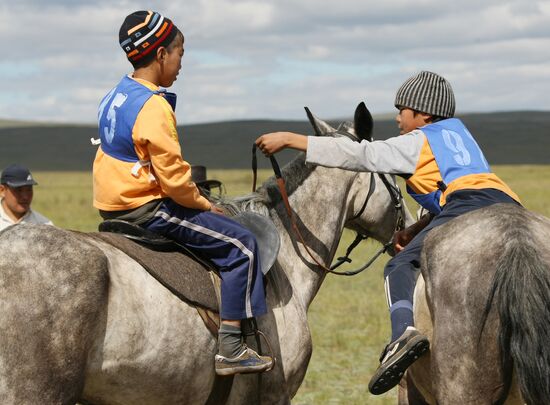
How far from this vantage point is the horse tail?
4414mm

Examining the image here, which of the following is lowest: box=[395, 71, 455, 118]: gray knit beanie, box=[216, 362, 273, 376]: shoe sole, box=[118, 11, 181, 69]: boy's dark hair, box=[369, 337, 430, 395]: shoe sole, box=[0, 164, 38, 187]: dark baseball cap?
box=[216, 362, 273, 376]: shoe sole

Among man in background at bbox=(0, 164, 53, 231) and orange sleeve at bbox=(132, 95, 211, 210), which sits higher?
orange sleeve at bbox=(132, 95, 211, 210)

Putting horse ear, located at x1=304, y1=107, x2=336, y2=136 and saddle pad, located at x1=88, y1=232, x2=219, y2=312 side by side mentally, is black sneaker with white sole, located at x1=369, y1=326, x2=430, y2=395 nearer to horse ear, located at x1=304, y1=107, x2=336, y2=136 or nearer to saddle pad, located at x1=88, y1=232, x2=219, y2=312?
saddle pad, located at x1=88, y1=232, x2=219, y2=312

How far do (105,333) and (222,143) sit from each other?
9855 cm

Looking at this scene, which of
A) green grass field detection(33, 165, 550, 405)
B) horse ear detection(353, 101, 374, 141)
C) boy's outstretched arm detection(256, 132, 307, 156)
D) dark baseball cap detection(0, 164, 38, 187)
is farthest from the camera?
green grass field detection(33, 165, 550, 405)

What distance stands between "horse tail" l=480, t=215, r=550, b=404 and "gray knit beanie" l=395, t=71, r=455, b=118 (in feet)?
4.89

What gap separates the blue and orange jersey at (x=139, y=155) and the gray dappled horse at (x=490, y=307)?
1.48m

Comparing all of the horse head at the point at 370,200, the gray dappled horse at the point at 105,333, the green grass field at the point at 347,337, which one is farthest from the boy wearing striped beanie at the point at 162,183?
the green grass field at the point at 347,337

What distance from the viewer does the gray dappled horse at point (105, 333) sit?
4.45 m

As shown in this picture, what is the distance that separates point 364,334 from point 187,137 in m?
99.3

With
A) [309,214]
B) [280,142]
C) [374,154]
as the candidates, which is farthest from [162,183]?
[309,214]

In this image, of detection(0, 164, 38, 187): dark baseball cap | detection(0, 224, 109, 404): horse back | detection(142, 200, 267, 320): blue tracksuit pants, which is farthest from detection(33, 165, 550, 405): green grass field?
detection(0, 224, 109, 404): horse back

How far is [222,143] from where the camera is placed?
103m

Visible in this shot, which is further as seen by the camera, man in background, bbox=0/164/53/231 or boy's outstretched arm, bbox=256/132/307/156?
man in background, bbox=0/164/53/231
